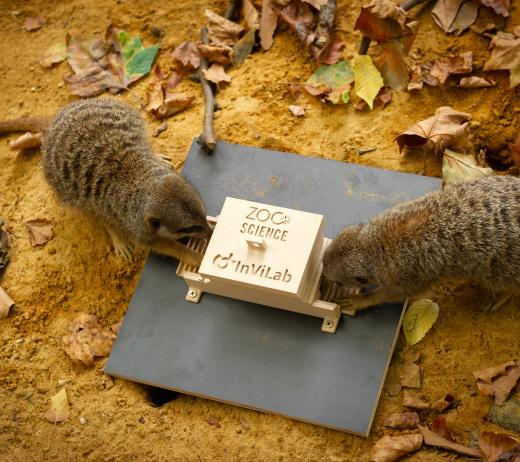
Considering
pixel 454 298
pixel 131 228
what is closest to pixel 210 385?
pixel 131 228

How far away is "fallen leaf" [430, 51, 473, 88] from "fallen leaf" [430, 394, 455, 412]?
214 cm

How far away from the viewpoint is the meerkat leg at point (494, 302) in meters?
2.98

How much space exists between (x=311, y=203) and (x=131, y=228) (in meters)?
1.19

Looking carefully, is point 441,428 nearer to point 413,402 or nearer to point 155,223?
point 413,402

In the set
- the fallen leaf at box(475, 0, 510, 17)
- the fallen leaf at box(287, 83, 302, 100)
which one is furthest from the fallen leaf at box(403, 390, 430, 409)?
the fallen leaf at box(475, 0, 510, 17)

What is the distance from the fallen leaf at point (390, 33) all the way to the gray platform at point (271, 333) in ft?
2.92

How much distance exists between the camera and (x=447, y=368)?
2871 mm

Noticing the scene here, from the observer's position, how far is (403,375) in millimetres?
2877

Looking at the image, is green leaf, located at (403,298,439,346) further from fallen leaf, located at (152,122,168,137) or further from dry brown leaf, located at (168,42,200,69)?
dry brown leaf, located at (168,42,200,69)

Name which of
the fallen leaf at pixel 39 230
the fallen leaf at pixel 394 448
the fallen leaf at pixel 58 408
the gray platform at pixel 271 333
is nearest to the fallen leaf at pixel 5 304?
the fallen leaf at pixel 39 230

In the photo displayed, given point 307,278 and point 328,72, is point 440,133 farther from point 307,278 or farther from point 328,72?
point 307,278

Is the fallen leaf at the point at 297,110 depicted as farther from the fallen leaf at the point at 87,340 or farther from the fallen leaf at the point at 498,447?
the fallen leaf at the point at 498,447

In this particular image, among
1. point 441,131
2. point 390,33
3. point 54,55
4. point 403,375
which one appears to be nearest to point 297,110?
point 390,33

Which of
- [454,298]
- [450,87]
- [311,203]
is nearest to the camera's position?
[454,298]
